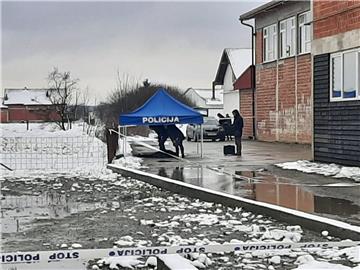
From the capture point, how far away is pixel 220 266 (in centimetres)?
694

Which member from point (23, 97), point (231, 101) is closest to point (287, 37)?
point (231, 101)

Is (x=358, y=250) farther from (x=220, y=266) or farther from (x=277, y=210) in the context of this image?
(x=277, y=210)

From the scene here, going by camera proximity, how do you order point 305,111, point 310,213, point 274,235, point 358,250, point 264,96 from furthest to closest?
point 264,96
point 305,111
point 310,213
point 274,235
point 358,250

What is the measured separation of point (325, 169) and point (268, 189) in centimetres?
400

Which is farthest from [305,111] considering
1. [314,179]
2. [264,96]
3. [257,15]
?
[314,179]

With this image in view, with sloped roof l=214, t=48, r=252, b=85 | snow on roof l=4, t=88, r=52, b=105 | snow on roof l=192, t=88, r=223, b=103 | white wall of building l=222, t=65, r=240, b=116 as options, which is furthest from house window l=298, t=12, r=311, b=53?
snow on roof l=4, t=88, r=52, b=105

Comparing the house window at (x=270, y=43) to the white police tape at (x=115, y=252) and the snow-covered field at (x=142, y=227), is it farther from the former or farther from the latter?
the white police tape at (x=115, y=252)

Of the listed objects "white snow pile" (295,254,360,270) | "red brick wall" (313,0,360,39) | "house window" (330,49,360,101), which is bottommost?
"white snow pile" (295,254,360,270)

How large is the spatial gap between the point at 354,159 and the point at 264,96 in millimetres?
18355

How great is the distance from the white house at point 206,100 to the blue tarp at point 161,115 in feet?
202

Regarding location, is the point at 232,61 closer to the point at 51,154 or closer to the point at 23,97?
the point at 51,154

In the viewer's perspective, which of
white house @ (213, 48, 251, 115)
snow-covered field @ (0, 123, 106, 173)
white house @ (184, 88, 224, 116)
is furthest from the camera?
white house @ (184, 88, 224, 116)

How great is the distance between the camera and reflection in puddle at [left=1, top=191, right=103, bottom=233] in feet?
33.8

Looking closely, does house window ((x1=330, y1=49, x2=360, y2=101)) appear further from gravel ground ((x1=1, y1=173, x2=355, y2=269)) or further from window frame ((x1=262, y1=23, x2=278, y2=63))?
window frame ((x1=262, y1=23, x2=278, y2=63))
